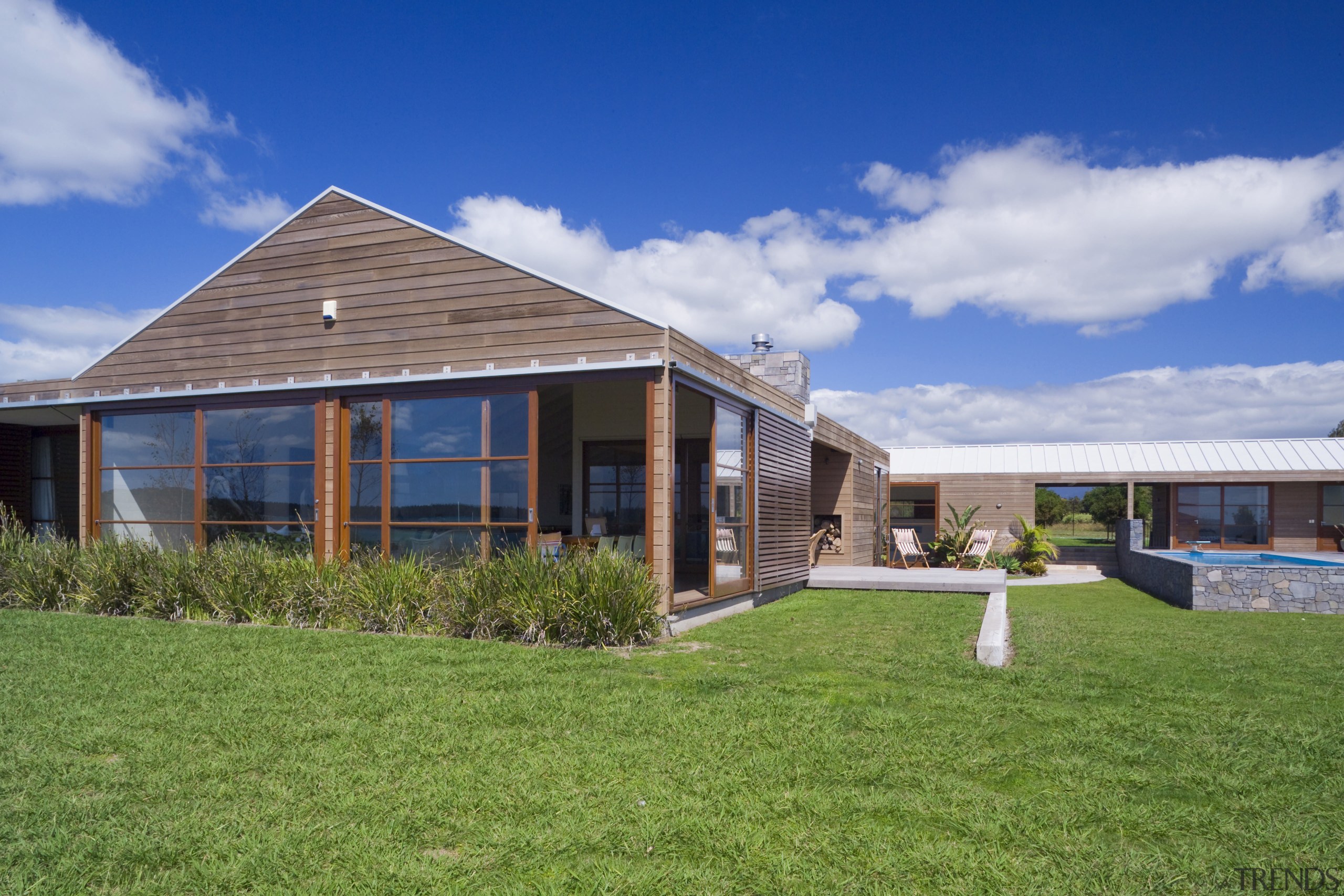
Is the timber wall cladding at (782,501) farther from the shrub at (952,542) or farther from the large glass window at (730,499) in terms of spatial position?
the shrub at (952,542)

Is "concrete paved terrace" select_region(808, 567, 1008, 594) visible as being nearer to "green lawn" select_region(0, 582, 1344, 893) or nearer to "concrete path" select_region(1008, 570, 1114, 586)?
"concrete path" select_region(1008, 570, 1114, 586)

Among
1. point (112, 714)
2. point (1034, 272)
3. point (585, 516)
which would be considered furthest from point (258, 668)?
point (1034, 272)

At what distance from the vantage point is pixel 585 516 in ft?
43.9

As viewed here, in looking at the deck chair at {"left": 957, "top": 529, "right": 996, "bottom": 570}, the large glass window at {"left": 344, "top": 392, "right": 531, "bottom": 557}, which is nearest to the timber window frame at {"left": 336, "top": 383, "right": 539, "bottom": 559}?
the large glass window at {"left": 344, "top": 392, "right": 531, "bottom": 557}

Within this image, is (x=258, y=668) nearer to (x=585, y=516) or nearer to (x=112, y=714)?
(x=112, y=714)

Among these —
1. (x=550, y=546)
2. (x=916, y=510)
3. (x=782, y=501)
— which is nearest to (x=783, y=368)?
(x=782, y=501)

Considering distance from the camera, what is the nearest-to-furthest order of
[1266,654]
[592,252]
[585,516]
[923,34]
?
[1266,654] < [923,34] < [585,516] < [592,252]

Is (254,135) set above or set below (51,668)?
above

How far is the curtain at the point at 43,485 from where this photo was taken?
45.8 feet

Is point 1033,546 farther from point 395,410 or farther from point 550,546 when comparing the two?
point 395,410

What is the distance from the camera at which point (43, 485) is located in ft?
45.9

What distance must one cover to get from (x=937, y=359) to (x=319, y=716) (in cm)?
2096

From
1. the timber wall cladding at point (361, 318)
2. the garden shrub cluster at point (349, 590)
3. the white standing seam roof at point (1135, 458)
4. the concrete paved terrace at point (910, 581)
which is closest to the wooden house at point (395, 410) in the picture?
the timber wall cladding at point (361, 318)

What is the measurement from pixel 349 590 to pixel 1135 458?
22326mm
